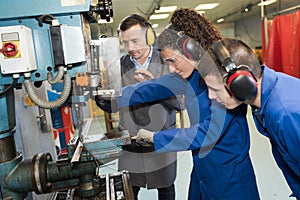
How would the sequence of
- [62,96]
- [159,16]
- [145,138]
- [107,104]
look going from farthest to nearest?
[159,16] < [107,104] < [145,138] < [62,96]

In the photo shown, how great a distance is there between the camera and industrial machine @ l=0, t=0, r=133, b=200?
80cm

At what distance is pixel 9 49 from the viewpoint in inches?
30.0

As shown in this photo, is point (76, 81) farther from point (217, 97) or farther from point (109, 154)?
point (217, 97)

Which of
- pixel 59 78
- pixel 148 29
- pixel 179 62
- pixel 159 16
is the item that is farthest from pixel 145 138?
pixel 159 16

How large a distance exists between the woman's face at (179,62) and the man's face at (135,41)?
1.02ft

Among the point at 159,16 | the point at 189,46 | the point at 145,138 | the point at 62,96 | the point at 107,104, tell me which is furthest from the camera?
the point at 159,16

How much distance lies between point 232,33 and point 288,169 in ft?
32.7

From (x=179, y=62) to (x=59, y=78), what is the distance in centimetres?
50

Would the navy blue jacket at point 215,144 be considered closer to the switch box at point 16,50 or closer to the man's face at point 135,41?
the man's face at point 135,41

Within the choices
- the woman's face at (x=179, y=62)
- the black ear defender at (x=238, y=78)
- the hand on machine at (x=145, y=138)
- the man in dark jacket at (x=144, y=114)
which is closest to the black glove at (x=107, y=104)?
the man in dark jacket at (x=144, y=114)

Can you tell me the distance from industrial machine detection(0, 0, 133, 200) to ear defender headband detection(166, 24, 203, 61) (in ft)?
0.94

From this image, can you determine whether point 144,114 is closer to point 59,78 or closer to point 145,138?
point 145,138

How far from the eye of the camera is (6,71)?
791 millimetres

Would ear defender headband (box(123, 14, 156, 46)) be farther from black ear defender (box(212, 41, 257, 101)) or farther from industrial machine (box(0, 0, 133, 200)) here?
black ear defender (box(212, 41, 257, 101))
